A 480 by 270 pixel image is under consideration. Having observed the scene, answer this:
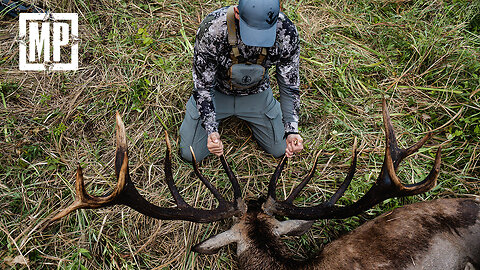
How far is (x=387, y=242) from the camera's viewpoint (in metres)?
2.99

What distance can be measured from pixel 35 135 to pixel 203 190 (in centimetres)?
202

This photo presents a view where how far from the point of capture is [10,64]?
4477 millimetres

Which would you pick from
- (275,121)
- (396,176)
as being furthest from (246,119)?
(396,176)

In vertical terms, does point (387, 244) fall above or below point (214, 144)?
below

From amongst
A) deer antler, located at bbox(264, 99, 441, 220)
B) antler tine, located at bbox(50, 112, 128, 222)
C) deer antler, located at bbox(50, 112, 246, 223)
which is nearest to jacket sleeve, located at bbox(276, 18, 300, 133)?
deer antler, located at bbox(264, 99, 441, 220)

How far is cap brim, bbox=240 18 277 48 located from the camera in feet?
9.05

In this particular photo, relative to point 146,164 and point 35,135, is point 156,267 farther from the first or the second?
point 35,135

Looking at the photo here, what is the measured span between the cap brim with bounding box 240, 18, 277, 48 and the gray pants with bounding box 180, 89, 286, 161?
3.27 feet

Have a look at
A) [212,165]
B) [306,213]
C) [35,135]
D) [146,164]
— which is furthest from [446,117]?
[35,135]

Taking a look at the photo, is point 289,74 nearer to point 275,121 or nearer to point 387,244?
point 275,121

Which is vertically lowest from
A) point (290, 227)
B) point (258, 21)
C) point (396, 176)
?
point (290, 227)

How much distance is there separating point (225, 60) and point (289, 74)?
63 cm

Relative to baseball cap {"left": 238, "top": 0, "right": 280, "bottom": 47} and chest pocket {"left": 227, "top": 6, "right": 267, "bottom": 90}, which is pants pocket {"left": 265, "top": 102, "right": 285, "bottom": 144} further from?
baseball cap {"left": 238, "top": 0, "right": 280, "bottom": 47}

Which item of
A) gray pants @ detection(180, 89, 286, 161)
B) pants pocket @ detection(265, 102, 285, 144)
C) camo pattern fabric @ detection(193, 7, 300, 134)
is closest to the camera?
camo pattern fabric @ detection(193, 7, 300, 134)
